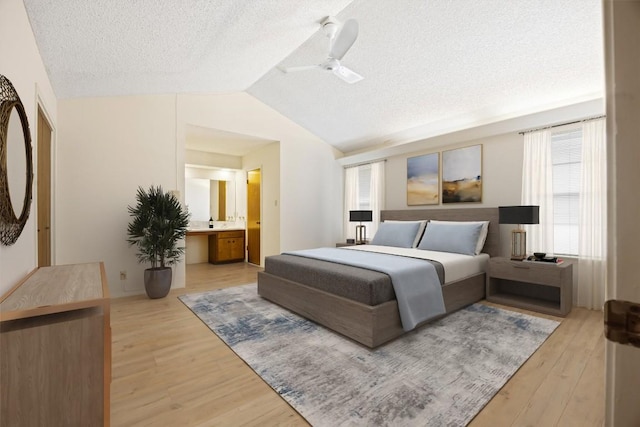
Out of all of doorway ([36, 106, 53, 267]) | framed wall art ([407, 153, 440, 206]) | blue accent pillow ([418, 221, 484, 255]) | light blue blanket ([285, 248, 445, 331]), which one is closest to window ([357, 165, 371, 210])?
framed wall art ([407, 153, 440, 206])

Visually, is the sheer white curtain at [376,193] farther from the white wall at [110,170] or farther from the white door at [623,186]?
the white door at [623,186]

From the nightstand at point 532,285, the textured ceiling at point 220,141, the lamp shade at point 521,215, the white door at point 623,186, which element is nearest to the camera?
the white door at point 623,186

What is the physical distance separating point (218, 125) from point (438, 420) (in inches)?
183

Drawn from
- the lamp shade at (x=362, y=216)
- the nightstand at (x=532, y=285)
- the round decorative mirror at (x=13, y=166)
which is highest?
the round decorative mirror at (x=13, y=166)

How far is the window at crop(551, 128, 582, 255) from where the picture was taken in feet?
11.3

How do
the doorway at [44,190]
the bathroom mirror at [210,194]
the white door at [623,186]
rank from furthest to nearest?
1. the bathroom mirror at [210,194]
2. the doorway at [44,190]
3. the white door at [623,186]

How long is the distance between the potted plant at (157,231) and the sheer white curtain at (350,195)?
11.2 feet

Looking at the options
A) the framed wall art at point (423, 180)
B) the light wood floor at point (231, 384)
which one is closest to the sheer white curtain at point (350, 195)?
the framed wall art at point (423, 180)

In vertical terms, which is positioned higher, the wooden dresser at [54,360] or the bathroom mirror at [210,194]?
the bathroom mirror at [210,194]

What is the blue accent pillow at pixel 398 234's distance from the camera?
14.5ft

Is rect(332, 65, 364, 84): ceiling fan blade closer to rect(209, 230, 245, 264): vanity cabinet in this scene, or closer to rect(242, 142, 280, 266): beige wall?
rect(242, 142, 280, 266): beige wall

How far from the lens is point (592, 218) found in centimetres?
327

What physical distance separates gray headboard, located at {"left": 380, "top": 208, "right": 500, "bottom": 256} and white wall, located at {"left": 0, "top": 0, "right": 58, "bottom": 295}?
15.2 feet

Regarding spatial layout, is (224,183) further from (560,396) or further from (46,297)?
(560,396)
